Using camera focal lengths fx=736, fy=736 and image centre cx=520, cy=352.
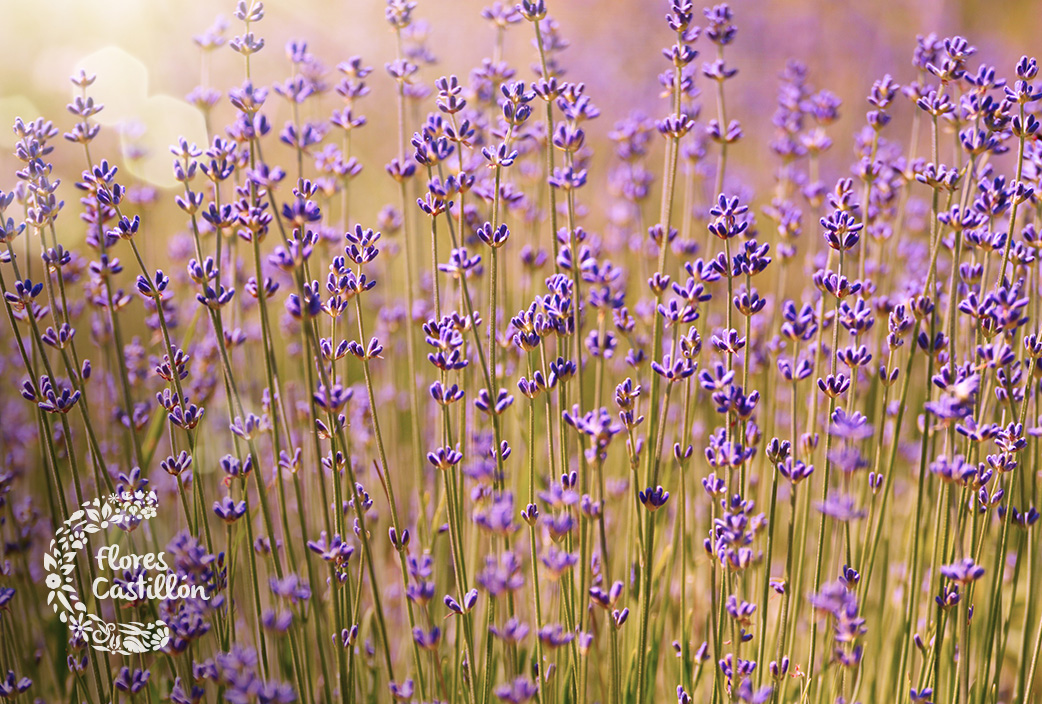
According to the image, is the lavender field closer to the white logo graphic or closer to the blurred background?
the white logo graphic

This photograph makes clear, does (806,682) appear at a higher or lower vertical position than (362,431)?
lower

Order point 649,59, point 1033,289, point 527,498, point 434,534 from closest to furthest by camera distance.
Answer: point 1033,289, point 434,534, point 527,498, point 649,59

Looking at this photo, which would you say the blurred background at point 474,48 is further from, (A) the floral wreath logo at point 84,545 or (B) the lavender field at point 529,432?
(A) the floral wreath logo at point 84,545

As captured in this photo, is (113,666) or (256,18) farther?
(113,666)

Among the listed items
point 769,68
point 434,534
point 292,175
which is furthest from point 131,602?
point 769,68

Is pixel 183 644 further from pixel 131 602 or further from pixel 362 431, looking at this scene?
pixel 362 431

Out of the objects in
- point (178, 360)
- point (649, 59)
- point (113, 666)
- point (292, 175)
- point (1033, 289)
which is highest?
point (649, 59)
